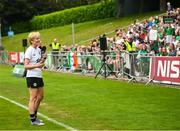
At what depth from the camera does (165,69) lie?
68.5 feet

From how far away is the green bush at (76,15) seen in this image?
212 ft

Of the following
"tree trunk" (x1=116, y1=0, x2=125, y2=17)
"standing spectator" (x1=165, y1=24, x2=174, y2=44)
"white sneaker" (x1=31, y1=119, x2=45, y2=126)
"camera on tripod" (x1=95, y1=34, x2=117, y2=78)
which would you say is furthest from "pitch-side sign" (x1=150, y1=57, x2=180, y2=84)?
"tree trunk" (x1=116, y1=0, x2=125, y2=17)

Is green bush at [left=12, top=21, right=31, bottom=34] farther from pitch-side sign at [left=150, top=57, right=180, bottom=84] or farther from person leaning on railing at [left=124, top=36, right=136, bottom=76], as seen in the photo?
pitch-side sign at [left=150, top=57, right=180, bottom=84]

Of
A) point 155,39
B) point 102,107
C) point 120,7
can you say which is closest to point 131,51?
point 155,39

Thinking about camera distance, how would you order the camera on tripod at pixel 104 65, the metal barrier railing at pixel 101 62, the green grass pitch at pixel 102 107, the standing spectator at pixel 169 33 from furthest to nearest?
the camera on tripod at pixel 104 65, the standing spectator at pixel 169 33, the metal barrier railing at pixel 101 62, the green grass pitch at pixel 102 107

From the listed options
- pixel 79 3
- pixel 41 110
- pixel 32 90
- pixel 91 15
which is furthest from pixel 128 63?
pixel 79 3

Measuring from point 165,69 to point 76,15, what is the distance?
51.5 m

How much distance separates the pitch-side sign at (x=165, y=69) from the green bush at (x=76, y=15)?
1626 inches

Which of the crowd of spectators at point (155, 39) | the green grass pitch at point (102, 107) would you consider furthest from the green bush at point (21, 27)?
the green grass pitch at point (102, 107)

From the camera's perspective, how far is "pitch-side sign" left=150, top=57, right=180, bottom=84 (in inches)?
791

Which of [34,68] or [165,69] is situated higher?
[34,68]

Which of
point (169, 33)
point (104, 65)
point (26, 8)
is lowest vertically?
point (104, 65)

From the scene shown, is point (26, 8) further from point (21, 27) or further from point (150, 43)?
point (150, 43)

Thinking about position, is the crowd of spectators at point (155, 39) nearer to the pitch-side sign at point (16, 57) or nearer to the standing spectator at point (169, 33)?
the standing spectator at point (169, 33)
